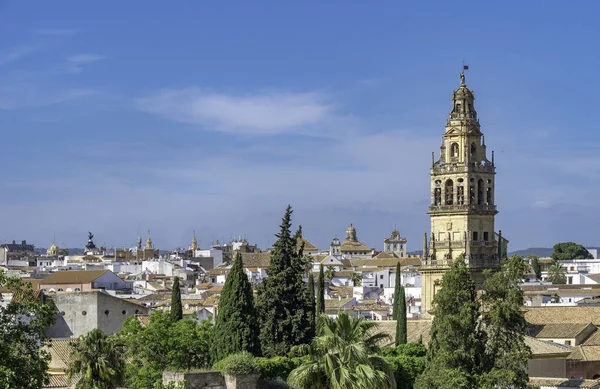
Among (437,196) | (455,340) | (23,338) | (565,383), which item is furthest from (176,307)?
(23,338)

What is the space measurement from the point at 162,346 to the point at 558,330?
25344 millimetres

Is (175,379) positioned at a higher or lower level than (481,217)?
lower

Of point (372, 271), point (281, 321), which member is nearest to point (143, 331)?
point (281, 321)

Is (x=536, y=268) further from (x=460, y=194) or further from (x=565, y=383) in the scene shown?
(x=565, y=383)

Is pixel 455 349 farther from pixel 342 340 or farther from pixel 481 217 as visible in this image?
pixel 481 217

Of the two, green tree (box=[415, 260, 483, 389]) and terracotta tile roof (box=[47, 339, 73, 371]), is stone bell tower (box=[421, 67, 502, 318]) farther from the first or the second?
green tree (box=[415, 260, 483, 389])

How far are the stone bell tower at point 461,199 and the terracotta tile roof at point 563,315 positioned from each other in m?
5.42

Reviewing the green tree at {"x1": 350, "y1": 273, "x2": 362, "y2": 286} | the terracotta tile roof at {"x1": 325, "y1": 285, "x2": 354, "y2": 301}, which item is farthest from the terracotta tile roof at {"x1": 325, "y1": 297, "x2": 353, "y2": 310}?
the green tree at {"x1": 350, "y1": 273, "x2": 362, "y2": 286}

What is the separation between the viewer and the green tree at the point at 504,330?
3538 centimetres

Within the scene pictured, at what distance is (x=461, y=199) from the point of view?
67875 millimetres

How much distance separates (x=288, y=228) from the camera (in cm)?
4450

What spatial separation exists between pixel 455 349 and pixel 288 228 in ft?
35.7

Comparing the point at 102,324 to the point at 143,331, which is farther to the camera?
the point at 102,324

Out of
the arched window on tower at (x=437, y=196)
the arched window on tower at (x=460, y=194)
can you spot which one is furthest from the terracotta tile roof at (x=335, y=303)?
the arched window on tower at (x=460, y=194)
